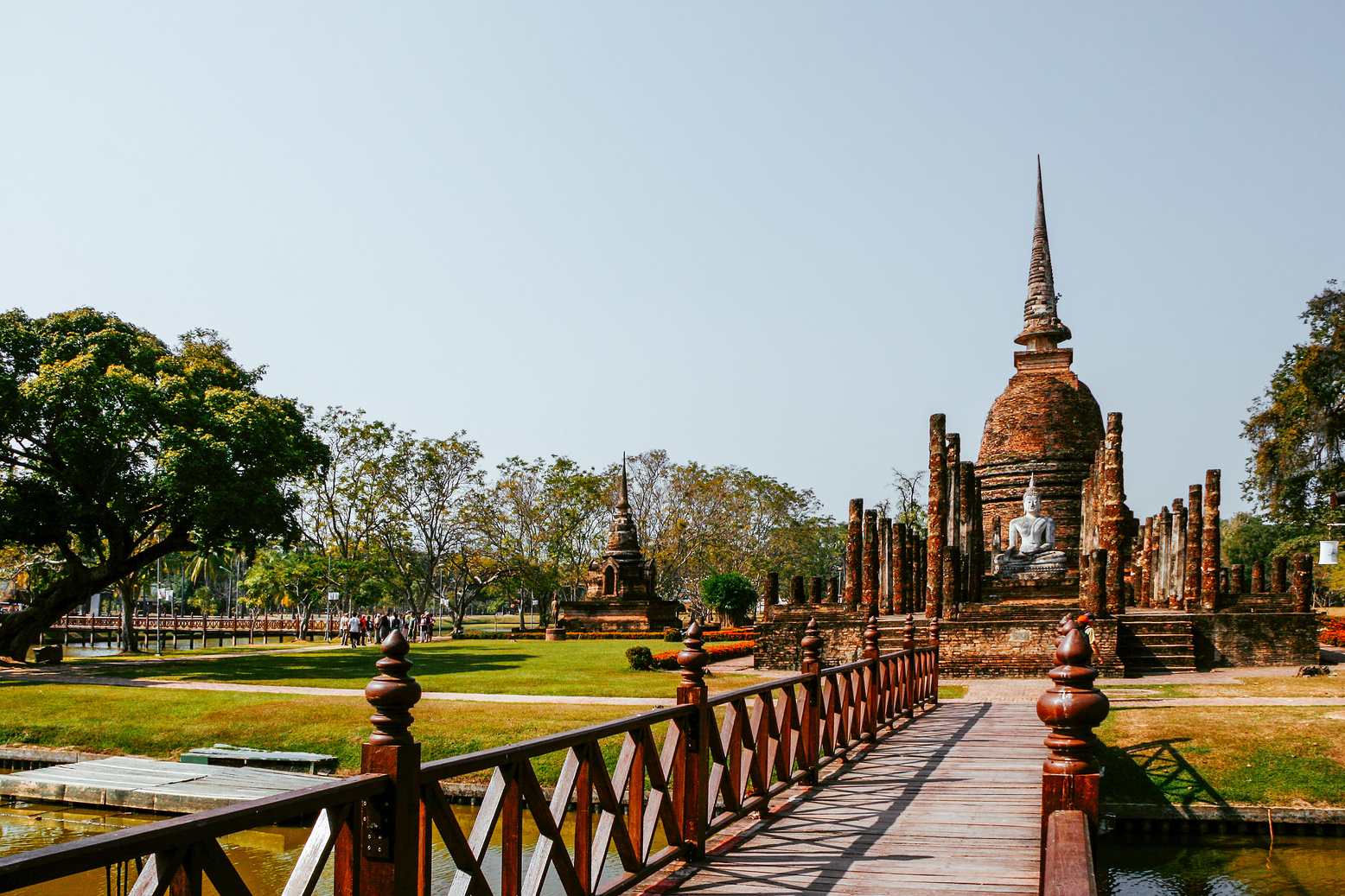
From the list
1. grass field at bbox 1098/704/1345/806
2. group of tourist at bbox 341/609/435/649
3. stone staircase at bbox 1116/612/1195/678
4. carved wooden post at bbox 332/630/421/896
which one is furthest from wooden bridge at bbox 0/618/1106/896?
group of tourist at bbox 341/609/435/649

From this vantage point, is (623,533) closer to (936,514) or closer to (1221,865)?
(936,514)

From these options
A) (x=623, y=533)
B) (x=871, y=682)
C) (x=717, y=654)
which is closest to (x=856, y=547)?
(x=717, y=654)

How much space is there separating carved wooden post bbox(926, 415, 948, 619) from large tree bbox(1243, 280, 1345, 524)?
54.4 feet

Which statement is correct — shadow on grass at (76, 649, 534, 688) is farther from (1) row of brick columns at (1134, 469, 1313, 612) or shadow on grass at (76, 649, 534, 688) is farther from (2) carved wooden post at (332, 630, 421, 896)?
(2) carved wooden post at (332, 630, 421, 896)

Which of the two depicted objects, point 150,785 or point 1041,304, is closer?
point 150,785

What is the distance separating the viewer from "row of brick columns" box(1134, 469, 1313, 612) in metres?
25.9

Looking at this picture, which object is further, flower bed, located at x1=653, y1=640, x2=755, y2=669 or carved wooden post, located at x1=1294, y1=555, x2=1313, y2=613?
carved wooden post, located at x1=1294, y1=555, x2=1313, y2=613

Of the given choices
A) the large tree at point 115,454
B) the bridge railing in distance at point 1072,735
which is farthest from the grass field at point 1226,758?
the large tree at point 115,454

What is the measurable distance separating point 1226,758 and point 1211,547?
1565 cm

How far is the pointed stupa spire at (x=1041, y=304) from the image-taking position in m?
43.0

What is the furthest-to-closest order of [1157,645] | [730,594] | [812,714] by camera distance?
1. [730,594]
2. [1157,645]
3. [812,714]

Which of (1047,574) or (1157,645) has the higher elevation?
(1047,574)

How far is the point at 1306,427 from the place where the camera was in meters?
33.8

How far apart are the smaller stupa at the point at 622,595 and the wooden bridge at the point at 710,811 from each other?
3353 centimetres
